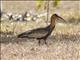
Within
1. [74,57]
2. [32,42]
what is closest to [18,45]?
[32,42]

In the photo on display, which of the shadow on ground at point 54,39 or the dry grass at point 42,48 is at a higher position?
the dry grass at point 42,48

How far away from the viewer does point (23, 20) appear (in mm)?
22766

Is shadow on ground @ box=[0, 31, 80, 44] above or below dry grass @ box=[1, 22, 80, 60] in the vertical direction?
below

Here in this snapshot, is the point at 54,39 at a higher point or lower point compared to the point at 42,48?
lower

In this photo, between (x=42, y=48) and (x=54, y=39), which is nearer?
(x=42, y=48)

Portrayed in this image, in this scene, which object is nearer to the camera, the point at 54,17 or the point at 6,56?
the point at 6,56

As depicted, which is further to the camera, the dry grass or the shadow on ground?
the shadow on ground

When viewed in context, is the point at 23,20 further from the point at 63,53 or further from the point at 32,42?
the point at 63,53

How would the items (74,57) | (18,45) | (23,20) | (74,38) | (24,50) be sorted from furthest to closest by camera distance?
(23,20)
(74,38)
(18,45)
(24,50)
(74,57)

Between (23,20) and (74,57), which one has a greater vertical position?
(74,57)

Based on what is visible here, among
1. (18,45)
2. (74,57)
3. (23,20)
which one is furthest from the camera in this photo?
(23,20)

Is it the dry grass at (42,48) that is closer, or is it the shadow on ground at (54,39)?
the dry grass at (42,48)

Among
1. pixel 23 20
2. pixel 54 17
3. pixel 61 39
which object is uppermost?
pixel 54 17

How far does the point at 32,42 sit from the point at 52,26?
0.84 m
